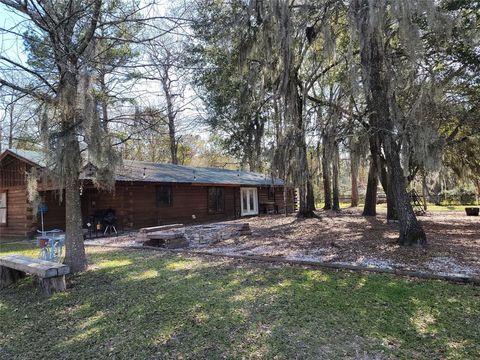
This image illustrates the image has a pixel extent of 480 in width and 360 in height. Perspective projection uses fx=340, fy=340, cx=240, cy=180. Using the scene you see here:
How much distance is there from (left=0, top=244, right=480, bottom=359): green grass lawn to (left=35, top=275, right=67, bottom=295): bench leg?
0.13 meters

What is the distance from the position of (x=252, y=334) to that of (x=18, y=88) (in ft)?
15.8

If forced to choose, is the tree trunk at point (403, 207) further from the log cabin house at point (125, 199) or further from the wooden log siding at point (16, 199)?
the wooden log siding at point (16, 199)

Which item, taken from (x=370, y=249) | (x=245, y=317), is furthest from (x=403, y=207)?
(x=245, y=317)

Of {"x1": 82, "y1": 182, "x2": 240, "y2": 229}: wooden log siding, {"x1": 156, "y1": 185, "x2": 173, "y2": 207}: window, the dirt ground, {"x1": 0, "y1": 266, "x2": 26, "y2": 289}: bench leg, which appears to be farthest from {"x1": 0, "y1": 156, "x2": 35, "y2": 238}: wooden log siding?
{"x1": 0, "y1": 266, "x2": 26, "y2": 289}: bench leg

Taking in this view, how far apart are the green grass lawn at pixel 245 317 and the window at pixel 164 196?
863cm

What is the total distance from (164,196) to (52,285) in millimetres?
9414

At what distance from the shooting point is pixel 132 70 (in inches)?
219

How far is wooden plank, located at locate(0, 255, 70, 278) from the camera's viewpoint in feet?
14.9

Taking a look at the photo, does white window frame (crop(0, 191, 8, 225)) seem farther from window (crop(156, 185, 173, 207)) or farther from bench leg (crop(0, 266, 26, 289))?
bench leg (crop(0, 266, 26, 289))

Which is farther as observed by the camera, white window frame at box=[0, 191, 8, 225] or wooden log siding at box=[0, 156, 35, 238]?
white window frame at box=[0, 191, 8, 225]

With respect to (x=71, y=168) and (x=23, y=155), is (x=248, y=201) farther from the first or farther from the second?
(x=71, y=168)

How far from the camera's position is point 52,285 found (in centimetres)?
472

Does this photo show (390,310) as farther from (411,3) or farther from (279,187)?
(279,187)

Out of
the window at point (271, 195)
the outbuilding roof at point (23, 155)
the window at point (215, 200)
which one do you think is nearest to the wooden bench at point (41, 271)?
the outbuilding roof at point (23, 155)
